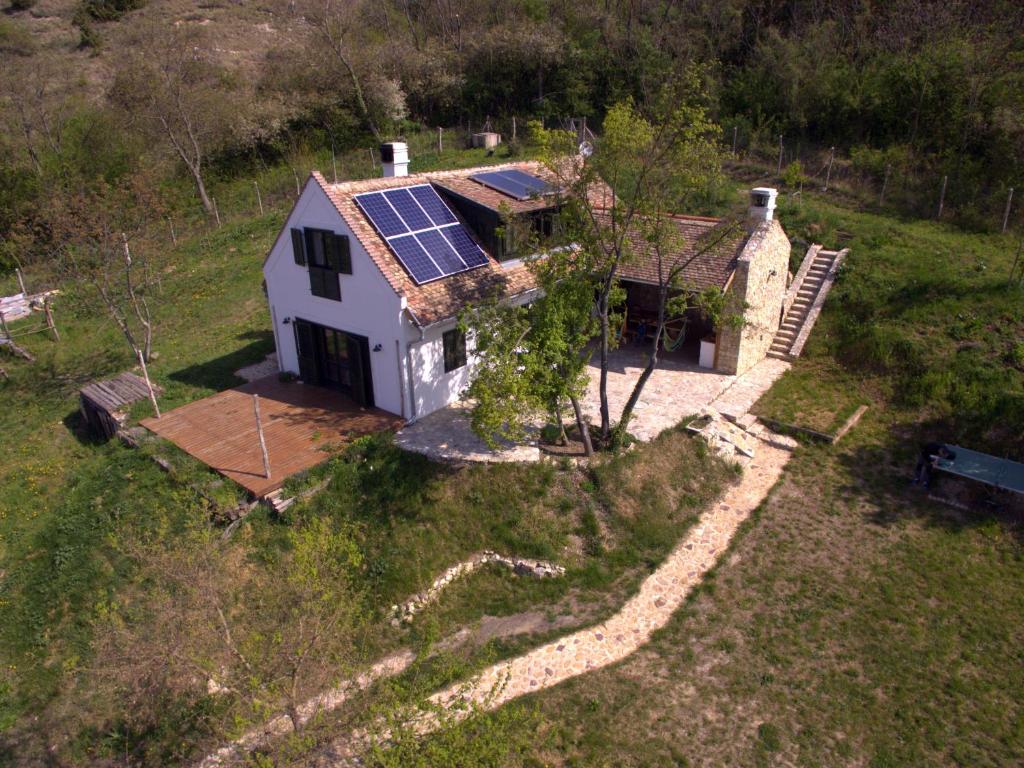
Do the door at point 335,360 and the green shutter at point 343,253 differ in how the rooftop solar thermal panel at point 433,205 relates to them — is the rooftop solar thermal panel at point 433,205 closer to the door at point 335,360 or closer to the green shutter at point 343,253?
the green shutter at point 343,253

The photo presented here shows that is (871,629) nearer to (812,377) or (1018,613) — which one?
(1018,613)

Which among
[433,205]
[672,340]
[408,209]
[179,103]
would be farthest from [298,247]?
[179,103]

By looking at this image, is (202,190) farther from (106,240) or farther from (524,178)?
(524,178)

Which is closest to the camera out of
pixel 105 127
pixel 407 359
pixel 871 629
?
pixel 871 629

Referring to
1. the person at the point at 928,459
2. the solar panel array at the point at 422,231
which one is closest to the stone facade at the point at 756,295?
the person at the point at 928,459

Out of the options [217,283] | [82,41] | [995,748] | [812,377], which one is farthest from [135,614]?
[82,41]

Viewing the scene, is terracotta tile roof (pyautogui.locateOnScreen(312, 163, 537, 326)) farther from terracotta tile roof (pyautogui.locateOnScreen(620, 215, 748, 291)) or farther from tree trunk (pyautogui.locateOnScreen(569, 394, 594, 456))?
terracotta tile roof (pyautogui.locateOnScreen(620, 215, 748, 291))

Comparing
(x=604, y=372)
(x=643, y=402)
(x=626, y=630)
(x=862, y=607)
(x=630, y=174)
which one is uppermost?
(x=630, y=174)
